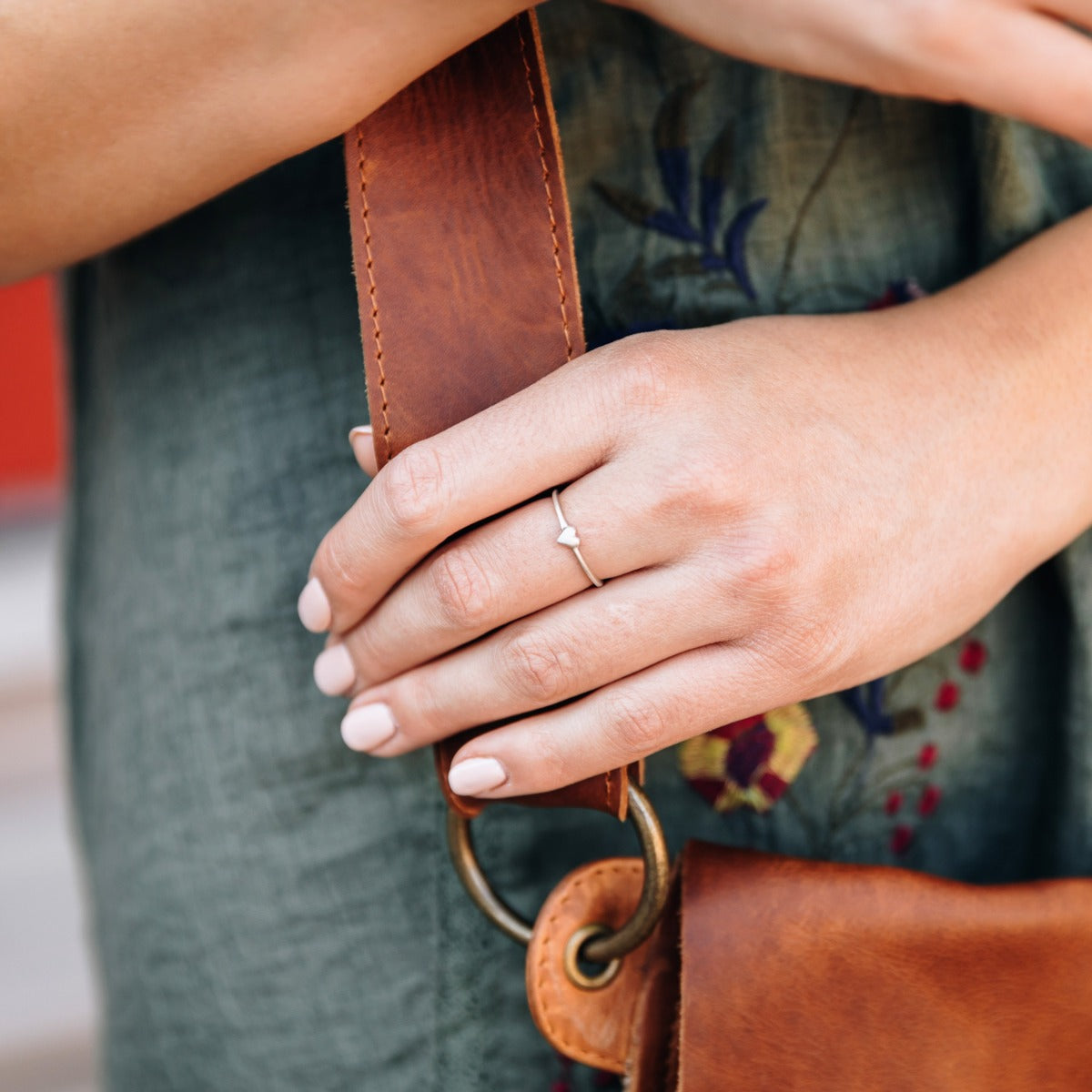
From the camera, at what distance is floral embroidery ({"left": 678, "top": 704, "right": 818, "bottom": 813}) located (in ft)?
2.20

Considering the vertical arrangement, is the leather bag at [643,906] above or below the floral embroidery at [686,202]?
below

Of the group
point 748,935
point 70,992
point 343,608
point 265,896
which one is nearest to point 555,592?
point 343,608

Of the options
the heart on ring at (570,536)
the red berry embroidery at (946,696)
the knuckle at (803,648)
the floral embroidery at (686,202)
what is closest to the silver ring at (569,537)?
the heart on ring at (570,536)

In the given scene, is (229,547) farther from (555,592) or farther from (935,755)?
(935,755)

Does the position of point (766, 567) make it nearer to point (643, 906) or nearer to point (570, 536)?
point (570, 536)

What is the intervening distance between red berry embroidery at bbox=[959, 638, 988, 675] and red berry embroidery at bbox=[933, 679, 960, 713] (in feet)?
0.05

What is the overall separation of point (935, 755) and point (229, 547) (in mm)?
520

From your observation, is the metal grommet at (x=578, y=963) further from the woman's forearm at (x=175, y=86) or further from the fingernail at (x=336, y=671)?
the woman's forearm at (x=175, y=86)

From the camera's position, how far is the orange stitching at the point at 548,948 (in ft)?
1.91

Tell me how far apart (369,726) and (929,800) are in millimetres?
415

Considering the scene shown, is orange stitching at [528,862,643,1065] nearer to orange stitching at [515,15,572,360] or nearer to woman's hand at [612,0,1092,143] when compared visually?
orange stitching at [515,15,572,360]

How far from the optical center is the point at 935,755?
71 centimetres

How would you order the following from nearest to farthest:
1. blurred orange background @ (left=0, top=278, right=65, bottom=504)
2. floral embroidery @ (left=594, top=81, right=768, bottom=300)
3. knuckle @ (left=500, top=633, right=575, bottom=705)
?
knuckle @ (left=500, top=633, right=575, bottom=705) < floral embroidery @ (left=594, top=81, right=768, bottom=300) < blurred orange background @ (left=0, top=278, right=65, bottom=504)

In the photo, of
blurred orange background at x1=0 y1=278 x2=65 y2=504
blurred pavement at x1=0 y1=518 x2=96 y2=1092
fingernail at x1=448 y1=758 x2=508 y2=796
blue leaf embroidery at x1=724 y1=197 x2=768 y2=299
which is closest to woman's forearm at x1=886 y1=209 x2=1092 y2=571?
blue leaf embroidery at x1=724 y1=197 x2=768 y2=299
